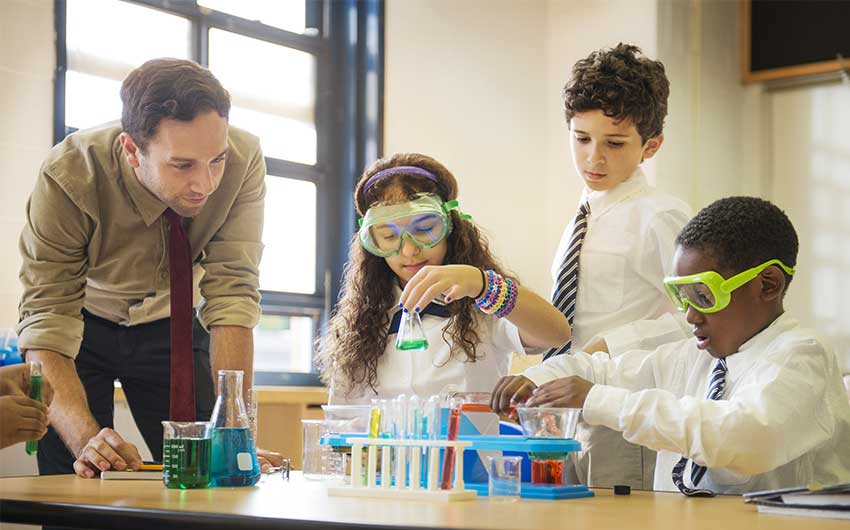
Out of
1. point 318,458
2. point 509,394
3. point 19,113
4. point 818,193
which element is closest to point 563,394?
point 509,394

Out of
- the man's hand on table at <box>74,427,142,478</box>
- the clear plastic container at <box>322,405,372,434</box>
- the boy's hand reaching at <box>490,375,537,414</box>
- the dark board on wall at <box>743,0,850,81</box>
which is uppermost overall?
the dark board on wall at <box>743,0,850,81</box>

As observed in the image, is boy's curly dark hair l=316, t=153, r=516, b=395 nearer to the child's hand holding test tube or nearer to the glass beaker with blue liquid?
the glass beaker with blue liquid

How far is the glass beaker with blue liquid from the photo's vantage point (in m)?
1.90

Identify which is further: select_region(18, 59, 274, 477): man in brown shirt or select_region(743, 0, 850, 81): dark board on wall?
select_region(743, 0, 850, 81): dark board on wall

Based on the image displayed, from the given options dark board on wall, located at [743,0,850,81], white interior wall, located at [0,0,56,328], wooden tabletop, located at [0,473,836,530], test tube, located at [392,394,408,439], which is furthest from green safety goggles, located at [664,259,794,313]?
dark board on wall, located at [743,0,850,81]

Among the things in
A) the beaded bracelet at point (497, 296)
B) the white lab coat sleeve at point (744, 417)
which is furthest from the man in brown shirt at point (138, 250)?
the white lab coat sleeve at point (744, 417)

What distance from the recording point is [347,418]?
195cm

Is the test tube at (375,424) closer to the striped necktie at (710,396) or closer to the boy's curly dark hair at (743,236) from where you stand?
the striped necktie at (710,396)

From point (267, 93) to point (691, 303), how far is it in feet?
11.7

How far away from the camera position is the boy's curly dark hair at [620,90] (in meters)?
2.65

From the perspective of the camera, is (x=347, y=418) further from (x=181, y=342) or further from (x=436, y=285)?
(x=181, y=342)

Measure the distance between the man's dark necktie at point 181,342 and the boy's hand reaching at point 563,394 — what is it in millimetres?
Answer: 904

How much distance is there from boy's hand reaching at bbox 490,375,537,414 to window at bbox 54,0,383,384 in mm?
2995

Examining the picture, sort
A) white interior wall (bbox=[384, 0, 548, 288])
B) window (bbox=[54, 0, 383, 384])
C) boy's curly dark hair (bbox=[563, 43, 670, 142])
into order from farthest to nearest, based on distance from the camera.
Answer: white interior wall (bbox=[384, 0, 548, 288]) < window (bbox=[54, 0, 383, 384]) < boy's curly dark hair (bbox=[563, 43, 670, 142])
